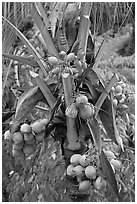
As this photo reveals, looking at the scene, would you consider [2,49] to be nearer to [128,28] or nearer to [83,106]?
[83,106]

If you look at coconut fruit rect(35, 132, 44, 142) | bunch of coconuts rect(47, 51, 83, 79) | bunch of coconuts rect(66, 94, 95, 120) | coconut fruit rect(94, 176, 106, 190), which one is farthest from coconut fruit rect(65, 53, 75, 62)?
coconut fruit rect(94, 176, 106, 190)

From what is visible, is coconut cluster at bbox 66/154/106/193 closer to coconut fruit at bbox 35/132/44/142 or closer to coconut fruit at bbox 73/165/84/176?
coconut fruit at bbox 73/165/84/176

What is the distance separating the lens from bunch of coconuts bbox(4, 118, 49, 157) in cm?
88

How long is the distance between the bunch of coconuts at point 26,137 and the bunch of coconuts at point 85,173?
115 millimetres

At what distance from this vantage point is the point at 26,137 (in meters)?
0.88

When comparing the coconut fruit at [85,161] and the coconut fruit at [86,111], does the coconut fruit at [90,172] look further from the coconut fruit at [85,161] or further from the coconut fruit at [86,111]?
the coconut fruit at [86,111]

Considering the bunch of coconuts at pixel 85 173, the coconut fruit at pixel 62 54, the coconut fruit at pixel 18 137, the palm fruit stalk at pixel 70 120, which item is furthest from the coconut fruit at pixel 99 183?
the coconut fruit at pixel 62 54

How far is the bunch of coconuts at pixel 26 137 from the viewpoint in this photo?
88 cm

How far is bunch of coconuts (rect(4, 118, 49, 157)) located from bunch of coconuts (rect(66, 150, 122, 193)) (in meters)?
0.11

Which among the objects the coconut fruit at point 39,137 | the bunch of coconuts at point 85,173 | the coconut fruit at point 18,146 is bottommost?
the bunch of coconuts at point 85,173

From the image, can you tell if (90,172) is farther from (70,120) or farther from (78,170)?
(70,120)

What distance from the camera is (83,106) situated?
2.73 feet

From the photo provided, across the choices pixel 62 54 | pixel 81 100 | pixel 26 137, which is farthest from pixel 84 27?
pixel 26 137

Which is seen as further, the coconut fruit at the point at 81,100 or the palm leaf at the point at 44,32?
the palm leaf at the point at 44,32
